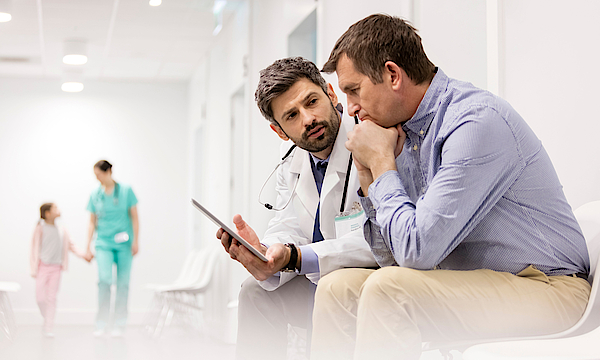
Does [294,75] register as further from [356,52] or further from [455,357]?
[455,357]

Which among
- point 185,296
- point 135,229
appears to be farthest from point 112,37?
point 185,296

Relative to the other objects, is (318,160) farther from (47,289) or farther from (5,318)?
(47,289)

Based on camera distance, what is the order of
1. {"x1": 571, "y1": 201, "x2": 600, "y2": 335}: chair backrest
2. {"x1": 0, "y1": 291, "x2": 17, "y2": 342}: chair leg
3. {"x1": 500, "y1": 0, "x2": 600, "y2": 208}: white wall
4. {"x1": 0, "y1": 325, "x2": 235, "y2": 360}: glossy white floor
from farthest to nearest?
{"x1": 0, "y1": 291, "x2": 17, "y2": 342}: chair leg
{"x1": 0, "y1": 325, "x2": 235, "y2": 360}: glossy white floor
{"x1": 500, "y1": 0, "x2": 600, "y2": 208}: white wall
{"x1": 571, "y1": 201, "x2": 600, "y2": 335}: chair backrest

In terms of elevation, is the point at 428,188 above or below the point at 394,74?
below

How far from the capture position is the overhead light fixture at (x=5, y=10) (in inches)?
179

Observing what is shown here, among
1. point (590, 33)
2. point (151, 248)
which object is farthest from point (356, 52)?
point (151, 248)

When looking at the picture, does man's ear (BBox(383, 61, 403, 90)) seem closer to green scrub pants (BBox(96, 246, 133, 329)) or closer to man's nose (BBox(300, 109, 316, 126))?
man's nose (BBox(300, 109, 316, 126))

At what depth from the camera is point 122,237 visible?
462 cm

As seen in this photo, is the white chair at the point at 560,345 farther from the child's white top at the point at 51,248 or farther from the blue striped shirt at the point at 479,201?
the child's white top at the point at 51,248

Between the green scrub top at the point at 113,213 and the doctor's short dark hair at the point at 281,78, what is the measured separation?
11.9 ft

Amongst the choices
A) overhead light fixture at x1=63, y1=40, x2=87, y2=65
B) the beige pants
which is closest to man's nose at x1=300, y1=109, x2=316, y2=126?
the beige pants

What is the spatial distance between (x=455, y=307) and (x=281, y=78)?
2.45 feet

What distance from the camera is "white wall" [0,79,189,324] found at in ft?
19.2

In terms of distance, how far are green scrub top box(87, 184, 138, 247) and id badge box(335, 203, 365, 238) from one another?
149 inches
